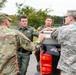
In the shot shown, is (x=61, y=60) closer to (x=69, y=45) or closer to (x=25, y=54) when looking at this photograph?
(x=69, y=45)

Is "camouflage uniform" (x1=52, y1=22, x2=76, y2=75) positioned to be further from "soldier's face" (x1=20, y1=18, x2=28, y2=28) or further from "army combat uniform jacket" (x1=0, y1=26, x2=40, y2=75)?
"soldier's face" (x1=20, y1=18, x2=28, y2=28)

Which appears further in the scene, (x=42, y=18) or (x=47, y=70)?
(x=42, y=18)

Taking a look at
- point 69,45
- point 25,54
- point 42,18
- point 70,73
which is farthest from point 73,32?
point 42,18

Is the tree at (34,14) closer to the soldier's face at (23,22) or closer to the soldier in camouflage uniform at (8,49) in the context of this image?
the soldier's face at (23,22)

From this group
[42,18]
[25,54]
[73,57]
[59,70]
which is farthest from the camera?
[42,18]

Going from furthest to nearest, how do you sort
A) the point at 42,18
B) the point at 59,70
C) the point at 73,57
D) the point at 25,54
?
the point at 42,18
the point at 25,54
the point at 59,70
the point at 73,57

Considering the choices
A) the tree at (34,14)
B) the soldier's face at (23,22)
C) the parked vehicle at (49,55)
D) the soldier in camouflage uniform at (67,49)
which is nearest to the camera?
the soldier in camouflage uniform at (67,49)

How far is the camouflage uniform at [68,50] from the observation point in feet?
17.7

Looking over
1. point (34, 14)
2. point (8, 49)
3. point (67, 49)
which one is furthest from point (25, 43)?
point (34, 14)

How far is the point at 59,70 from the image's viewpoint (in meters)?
5.79

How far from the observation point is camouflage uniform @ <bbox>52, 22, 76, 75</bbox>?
5391 mm

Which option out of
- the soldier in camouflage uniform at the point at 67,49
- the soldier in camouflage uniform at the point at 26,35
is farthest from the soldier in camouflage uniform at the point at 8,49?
the soldier in camouflage uniform at the point at 26,35

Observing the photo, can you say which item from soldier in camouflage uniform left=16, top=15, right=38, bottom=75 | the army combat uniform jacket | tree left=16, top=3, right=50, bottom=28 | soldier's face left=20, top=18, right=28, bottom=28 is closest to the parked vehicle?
the army combat uniform jacket

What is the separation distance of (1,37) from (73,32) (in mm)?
1039
